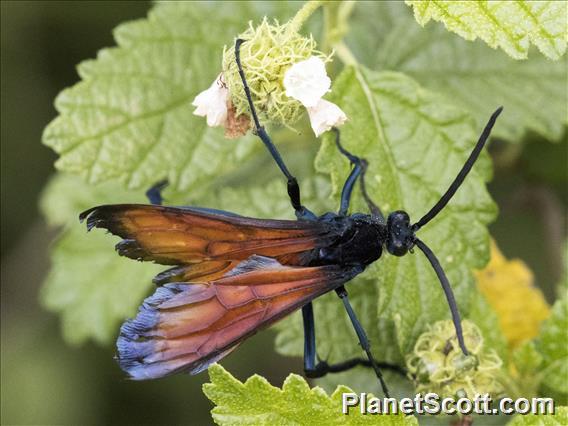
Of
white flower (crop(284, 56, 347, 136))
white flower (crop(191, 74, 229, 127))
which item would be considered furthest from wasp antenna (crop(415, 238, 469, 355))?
white flower (crop(191, 74, 229, 127))

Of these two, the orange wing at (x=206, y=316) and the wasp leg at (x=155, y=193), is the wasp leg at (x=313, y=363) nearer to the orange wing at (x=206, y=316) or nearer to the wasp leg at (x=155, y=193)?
the orange wing at (x=206, y=316)

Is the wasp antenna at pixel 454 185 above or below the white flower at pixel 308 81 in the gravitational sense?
below

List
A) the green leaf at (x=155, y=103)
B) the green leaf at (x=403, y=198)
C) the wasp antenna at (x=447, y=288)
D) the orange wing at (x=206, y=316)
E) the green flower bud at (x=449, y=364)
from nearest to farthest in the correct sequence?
the orange wing at (x=206, y=316), the wasp antenna at (x=447, y=288), the green flower bud at (x=449, y=364), the green leaf at (x=403, y=198), the green leaf at (x=155, y=103)

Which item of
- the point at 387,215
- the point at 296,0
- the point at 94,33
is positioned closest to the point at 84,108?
the point at 296,0

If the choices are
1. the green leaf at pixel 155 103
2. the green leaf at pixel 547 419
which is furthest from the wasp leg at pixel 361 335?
the green leaf at pixel 155 103

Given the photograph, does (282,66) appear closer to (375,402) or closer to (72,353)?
(375,402)

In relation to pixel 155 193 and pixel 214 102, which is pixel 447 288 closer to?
pixel 214 102
